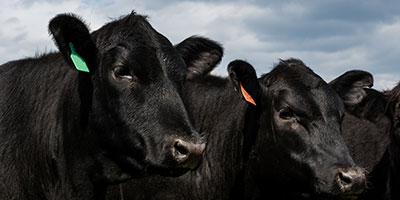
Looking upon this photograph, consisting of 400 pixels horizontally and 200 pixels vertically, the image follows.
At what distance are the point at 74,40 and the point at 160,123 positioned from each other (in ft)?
3.75

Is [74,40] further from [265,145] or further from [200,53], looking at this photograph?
[265,145]

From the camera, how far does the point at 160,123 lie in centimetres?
482

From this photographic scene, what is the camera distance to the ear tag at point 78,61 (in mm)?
5102

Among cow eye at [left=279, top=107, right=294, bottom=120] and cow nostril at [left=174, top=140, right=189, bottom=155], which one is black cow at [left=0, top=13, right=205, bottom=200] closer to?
cow nostril at [left=174, top=140, right=189, bottom=155]

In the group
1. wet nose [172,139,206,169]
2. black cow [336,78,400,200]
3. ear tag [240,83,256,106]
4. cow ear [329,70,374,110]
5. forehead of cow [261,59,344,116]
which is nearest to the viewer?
wet nose [172,139,206,169]

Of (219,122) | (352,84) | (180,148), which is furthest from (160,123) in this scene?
(352,84)

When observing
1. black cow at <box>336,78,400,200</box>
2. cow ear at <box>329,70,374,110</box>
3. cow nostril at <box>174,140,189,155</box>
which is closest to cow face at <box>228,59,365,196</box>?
cow ear at <box>329,70,374,110</box>

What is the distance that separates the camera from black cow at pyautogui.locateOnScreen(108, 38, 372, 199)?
620 centimetres

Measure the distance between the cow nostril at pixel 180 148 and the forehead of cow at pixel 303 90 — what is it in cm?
215

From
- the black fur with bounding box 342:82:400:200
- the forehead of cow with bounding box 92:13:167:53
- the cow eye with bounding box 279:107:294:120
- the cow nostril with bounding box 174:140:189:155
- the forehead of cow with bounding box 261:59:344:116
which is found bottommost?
the black fur with bounding box 342:82:400:200

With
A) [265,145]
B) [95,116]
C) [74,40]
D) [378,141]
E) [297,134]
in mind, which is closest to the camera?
[95,116]

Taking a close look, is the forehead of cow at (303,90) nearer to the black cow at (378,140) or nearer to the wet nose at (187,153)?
the black cow at (378,140)

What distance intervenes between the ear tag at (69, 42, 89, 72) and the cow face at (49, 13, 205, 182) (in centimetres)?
3

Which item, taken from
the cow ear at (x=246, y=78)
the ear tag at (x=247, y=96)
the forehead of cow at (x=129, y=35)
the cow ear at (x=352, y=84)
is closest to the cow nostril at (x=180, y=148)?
the forehead of cow at (x=129, y=35)
